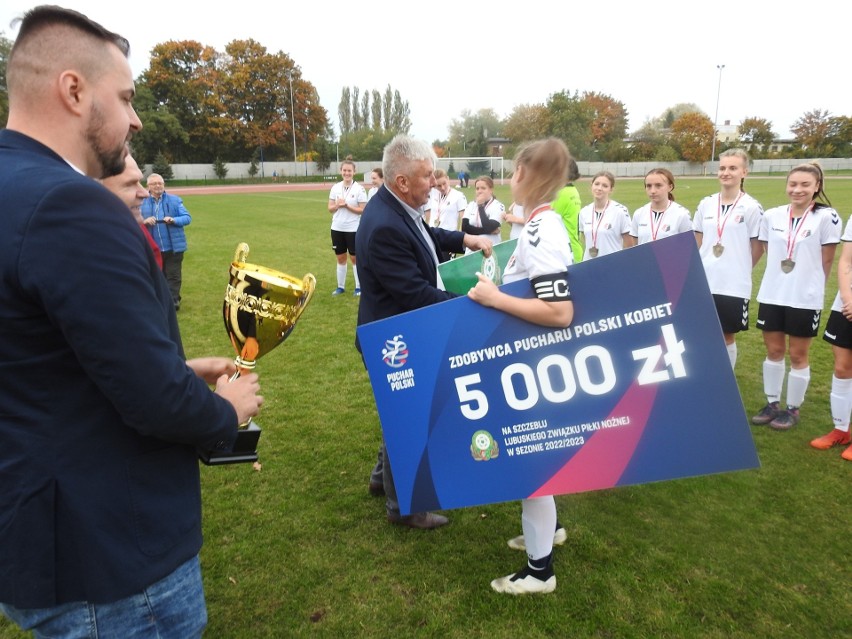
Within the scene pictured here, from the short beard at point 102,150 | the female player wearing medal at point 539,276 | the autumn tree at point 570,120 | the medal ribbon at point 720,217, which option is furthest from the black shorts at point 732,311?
the autumn tree at point 570,120

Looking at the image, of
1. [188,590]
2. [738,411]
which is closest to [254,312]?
[188,590]

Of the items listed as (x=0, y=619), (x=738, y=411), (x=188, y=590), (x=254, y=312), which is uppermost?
(x=254, y=312)

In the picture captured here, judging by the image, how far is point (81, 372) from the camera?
1304 mm

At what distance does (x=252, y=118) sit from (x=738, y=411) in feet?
230

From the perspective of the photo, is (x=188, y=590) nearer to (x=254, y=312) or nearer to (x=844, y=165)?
(x=254, y=312)

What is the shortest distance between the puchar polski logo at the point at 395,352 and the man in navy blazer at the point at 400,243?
40 centimetres

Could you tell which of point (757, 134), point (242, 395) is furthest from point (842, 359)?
point (757, 134)

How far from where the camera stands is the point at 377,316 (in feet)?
10.9

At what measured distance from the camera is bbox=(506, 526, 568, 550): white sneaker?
134 inches

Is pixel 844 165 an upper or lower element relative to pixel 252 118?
lower

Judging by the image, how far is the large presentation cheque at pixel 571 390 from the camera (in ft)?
7.70

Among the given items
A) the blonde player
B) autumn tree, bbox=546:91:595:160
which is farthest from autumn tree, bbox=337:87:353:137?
the blonde player

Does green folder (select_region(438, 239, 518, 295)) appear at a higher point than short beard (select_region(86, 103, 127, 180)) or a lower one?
lower

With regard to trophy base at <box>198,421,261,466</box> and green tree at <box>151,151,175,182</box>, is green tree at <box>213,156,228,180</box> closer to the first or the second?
green tree at <box>151,151,175,182</box>
